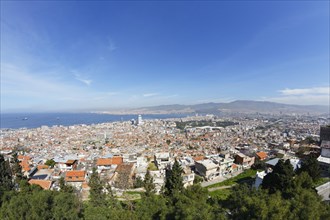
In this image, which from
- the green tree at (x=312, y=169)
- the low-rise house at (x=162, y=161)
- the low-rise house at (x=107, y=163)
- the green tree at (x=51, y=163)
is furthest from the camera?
the green tree at (x=51, y=163)

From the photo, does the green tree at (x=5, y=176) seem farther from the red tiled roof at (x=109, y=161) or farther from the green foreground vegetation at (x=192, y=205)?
the red tiled roof at (x=109, y=161)

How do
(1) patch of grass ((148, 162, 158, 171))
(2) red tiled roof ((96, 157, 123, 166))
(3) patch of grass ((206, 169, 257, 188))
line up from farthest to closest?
(1) patch of grass ((148, 162, 158, 171)) < (2) red tiled roof ((96, 157, 123, 166)) < (3) patch of grass ((206, 169, 257, 188))

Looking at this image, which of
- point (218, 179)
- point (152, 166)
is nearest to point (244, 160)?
point (218, 179)

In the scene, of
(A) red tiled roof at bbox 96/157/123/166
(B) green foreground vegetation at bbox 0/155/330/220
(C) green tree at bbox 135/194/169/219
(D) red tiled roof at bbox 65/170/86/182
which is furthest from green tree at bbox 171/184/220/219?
(A) red tiled roof at bbox 96/157/123/166

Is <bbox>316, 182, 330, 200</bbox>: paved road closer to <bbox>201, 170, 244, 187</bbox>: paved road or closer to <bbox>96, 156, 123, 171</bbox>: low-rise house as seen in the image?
<bbox>201, 170, 244, 187</bbox>: paved road

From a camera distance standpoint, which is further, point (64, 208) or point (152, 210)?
point (64, 208)

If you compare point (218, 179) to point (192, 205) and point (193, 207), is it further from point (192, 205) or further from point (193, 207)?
point (193, 207)

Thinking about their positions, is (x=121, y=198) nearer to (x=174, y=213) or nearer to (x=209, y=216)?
(x=174, y=213)

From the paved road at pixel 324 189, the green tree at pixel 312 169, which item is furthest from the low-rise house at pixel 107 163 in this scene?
the paved road at pixel 324 189

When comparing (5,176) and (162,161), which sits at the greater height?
(5,176)

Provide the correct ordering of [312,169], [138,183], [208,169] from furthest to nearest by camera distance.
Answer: [208,169]
[138,183]
[312,169]

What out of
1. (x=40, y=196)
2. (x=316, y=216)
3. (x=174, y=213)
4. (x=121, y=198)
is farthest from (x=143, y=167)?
(x=316, y=216)
